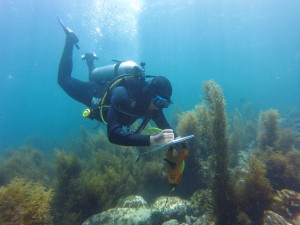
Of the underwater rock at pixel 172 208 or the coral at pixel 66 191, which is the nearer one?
the underwater rock at pixel 172 208

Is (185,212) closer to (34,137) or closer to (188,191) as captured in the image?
(188,191)

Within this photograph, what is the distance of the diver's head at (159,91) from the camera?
4727 mm

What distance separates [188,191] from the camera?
7.79 m

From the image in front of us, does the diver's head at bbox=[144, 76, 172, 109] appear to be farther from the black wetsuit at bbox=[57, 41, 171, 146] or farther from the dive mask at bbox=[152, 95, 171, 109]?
the black wetsuit at bbox=[57, 41, 171, 146]

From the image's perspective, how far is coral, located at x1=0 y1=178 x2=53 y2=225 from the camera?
14.2 feet

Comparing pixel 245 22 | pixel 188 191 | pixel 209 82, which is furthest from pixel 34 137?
pixel 245 22

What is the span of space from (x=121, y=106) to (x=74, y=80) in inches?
171

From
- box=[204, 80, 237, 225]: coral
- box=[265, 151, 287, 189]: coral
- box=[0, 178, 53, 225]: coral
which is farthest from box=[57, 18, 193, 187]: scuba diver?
box=[265, 151, 287, 189]: coral

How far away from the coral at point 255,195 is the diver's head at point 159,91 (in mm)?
3075

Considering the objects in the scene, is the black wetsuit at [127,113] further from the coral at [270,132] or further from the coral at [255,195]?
the coral at [270,132]

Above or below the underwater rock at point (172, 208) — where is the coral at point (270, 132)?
above

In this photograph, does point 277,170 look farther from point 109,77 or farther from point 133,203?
point 109,77

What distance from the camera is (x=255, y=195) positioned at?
588cm

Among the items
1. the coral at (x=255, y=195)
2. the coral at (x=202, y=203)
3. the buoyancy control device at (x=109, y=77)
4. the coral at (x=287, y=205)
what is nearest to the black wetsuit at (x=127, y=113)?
the buoyancy control device at (x=109, y=77)
